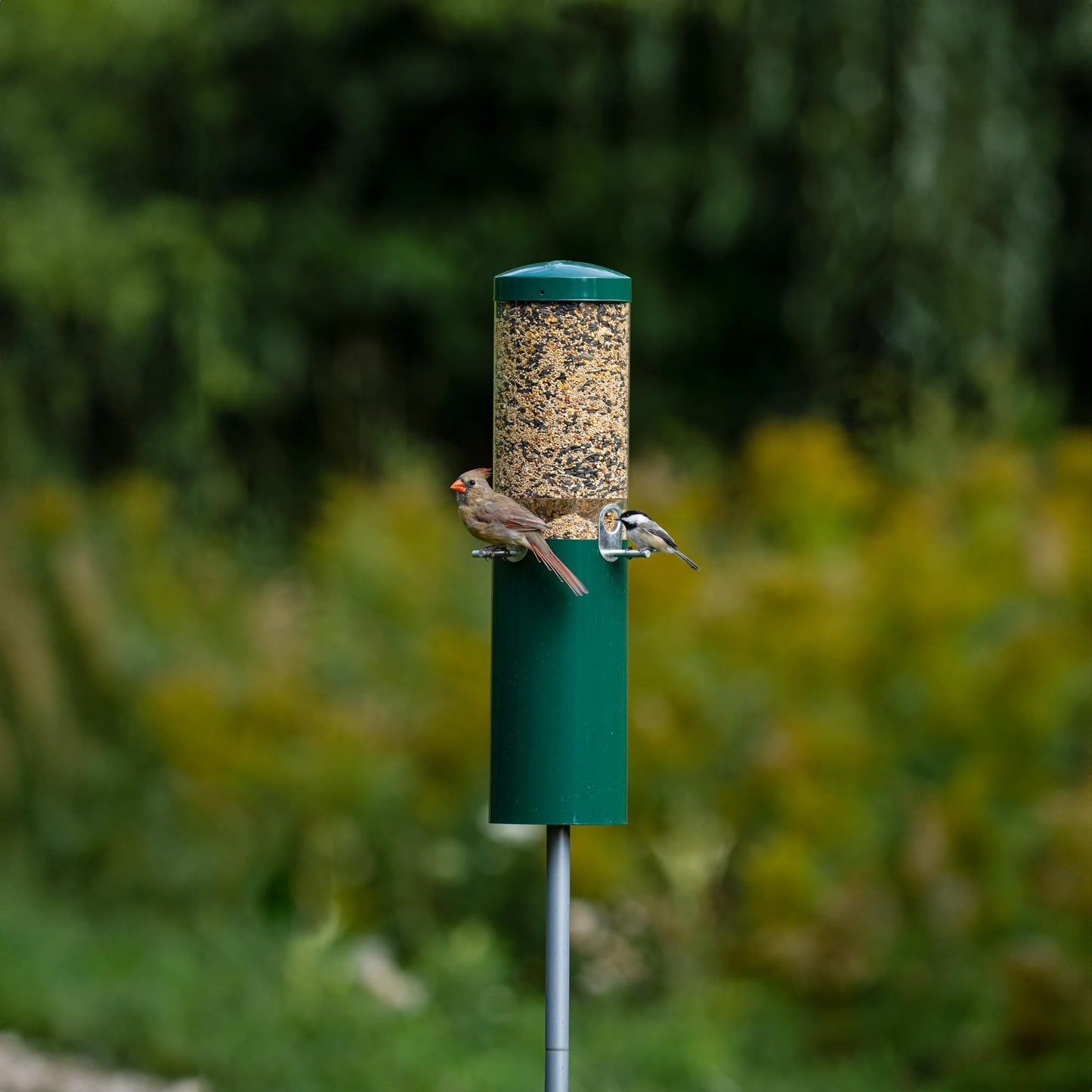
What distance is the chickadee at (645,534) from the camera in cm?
307

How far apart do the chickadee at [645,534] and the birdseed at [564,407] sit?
0.23 ft

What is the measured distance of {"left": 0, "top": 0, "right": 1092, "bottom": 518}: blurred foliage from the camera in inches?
357

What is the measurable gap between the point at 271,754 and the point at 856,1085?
81.2 inches

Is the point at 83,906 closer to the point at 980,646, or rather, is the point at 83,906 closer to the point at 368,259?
the point at 980,646

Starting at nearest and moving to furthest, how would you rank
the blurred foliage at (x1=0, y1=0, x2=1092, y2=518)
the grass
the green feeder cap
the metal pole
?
1. the metal pole
2. the green feeder cap
3. the grass
4. the blurred foliage at (x1=0, y1=0, x2=1092, y2=518)

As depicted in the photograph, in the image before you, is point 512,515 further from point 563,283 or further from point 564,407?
point 563,283

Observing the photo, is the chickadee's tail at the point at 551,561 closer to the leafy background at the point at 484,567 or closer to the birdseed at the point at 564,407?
the birdseed at the point at 564,407

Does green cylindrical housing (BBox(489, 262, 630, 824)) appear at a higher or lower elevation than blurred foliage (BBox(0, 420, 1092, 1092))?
higher

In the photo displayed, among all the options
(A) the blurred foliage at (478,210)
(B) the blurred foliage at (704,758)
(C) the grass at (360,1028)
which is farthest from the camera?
(A) the blurred foliage at (478,210)

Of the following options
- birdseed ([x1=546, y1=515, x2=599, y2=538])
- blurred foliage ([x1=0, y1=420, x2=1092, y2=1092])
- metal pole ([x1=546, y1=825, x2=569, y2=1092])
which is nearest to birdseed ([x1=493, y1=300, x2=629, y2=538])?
birdseed ([x1=546, y1=515, x2=599, y2=538])

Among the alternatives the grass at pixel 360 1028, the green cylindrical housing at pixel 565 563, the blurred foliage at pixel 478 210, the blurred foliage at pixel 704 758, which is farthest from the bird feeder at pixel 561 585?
the blurred foliage at pixel 478 210

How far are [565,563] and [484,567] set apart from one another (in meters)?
4.15

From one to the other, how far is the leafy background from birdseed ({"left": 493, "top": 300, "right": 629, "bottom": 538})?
72.4 inches

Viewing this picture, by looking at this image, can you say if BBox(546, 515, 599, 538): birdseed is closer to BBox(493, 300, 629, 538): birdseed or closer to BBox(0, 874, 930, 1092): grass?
BBox(493, 300, 629, 538): birdseed
